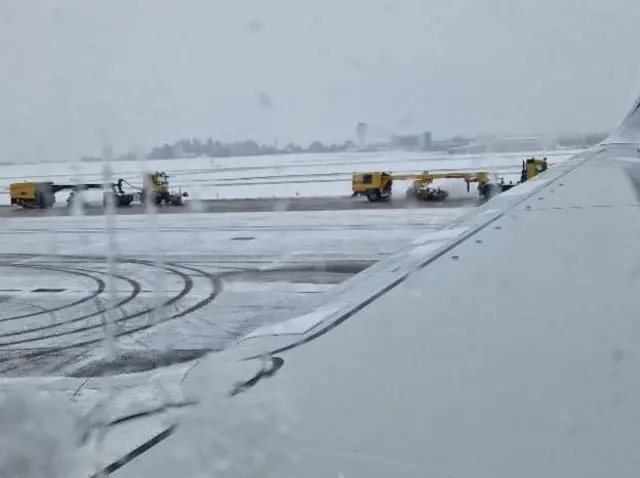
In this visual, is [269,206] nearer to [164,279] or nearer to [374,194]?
[374,194]

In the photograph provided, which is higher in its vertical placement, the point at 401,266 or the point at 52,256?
the point at 401,266

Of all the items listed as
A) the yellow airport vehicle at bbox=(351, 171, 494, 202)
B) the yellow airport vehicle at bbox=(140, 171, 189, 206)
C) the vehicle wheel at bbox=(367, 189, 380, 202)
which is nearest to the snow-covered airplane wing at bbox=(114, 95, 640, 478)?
the yellow airport vehicle at bbox=(351, 171, 494, 202)

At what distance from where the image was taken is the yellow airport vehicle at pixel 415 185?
21469 millimetres

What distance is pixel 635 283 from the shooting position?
2301mm

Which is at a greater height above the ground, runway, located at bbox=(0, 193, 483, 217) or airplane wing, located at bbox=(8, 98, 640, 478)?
airplane wing, located at bbox=(8, 98, 640, 478)

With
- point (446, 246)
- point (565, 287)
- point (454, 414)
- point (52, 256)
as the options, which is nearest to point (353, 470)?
point (454, 414)

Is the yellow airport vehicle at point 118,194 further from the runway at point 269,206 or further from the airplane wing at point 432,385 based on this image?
the airplane wing at point 432,385

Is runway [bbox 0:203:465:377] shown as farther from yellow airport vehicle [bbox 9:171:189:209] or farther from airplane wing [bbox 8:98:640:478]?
yellow airport vehicle [bbox 9:171:189:209]

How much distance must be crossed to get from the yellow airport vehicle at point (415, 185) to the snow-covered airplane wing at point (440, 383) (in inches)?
746

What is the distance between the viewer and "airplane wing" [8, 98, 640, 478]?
1.05 meters

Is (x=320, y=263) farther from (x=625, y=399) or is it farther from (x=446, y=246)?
(x=625, y=399)

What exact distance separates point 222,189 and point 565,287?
30402 mm

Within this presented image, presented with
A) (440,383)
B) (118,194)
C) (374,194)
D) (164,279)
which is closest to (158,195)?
(118,194)

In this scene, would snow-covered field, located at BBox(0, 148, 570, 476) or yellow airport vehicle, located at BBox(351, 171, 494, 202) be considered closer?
snow-covered field, located at BBox(0, 148, 570, 476)
